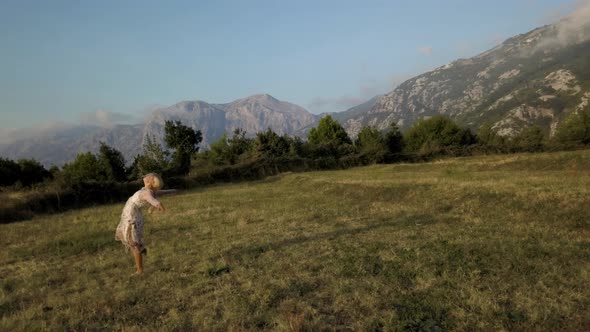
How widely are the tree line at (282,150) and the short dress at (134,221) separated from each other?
27.6 metres

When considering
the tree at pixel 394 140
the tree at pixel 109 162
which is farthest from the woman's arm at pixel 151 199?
the tree at pixel 394 140

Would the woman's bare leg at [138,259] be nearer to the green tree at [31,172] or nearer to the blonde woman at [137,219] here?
the blonde woman at [137,219]

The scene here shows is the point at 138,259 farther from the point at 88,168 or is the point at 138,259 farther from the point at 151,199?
the point at 88,168

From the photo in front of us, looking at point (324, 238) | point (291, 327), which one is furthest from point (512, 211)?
point (291, 327)

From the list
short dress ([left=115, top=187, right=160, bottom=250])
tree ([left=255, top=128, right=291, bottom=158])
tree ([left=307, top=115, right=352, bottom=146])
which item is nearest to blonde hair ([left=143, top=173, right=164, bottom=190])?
short dress ([left=115, top=187, right=160, bottom=250])

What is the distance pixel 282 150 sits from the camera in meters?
76.6

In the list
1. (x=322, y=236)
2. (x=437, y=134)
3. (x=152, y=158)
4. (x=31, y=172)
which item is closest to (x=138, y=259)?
(x=322, y=236)

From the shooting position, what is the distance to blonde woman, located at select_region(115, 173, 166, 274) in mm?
10367

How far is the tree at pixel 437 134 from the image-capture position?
9306cm

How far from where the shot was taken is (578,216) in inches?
501

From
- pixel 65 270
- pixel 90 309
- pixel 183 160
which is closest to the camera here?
pixel 90 309

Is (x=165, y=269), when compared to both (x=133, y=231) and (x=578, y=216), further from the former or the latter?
(x=578, y=216)

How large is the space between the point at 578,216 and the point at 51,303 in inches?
631

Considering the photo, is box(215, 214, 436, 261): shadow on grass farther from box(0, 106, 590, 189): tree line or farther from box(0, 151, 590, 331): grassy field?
box(0, 106, 590, 189): tree line
